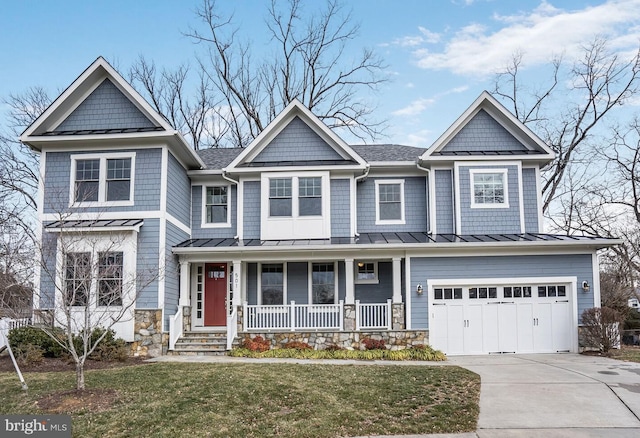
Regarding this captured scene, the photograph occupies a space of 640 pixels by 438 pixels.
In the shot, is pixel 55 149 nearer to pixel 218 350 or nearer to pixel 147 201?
pixel 147 201

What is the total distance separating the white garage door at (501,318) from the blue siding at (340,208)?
3.39m

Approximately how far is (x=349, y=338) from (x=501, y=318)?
4413 mm

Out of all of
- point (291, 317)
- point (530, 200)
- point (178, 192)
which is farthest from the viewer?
point (530, 200)

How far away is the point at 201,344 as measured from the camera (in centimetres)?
1445

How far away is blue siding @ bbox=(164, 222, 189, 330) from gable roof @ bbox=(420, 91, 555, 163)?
8.00 metres

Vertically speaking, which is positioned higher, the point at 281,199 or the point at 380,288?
the point at 281,199

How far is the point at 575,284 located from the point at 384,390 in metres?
8.41

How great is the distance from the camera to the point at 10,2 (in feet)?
47.1

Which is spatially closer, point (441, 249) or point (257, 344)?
point (257, 344)

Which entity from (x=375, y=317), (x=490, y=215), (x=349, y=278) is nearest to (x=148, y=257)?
(x=349, y=278)

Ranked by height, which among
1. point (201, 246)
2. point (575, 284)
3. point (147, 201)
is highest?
point (147, 201)

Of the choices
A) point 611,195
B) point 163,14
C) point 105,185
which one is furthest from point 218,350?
point 611,195

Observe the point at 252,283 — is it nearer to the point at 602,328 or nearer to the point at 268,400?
the point at 268,400

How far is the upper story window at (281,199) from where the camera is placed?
1625 centimetres
